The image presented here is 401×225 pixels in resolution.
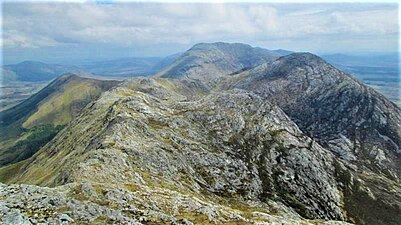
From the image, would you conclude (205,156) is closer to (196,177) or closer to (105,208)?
(196,177)

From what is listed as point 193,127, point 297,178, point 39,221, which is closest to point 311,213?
point 297,178

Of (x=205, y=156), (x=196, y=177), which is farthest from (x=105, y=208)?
(x=205, y=156)

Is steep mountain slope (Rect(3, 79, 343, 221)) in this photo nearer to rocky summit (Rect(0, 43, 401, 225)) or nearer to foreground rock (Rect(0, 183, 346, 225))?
rocky summit (Rect(0, 43, 401, 225))

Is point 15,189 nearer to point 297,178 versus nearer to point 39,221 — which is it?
point 39,221

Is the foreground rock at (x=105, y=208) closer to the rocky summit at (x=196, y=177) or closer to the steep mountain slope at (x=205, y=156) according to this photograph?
the rocky summit at (x=196, y=177)

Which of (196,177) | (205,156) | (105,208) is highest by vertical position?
(105,208)

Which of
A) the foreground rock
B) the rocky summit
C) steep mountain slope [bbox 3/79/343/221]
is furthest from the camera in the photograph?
steep mountain slope [bbox 3/79/343/221]

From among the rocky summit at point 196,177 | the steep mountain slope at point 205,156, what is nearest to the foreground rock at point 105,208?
the rocky summit at point 196,177

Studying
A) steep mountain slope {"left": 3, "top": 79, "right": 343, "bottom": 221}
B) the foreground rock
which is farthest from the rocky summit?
steep mountain slope {"left": 3, "top": 79, "right": 343, "bottom": 221}
